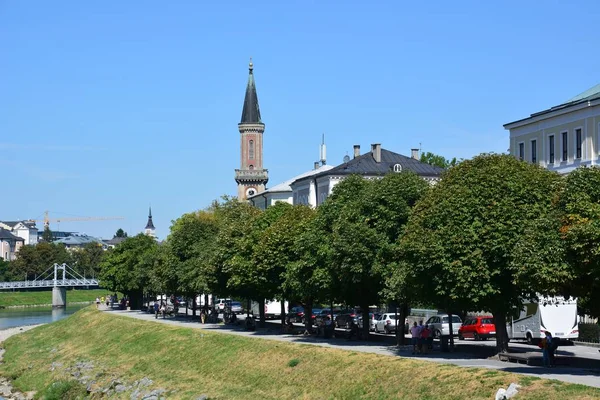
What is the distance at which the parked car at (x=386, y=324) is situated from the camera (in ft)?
229

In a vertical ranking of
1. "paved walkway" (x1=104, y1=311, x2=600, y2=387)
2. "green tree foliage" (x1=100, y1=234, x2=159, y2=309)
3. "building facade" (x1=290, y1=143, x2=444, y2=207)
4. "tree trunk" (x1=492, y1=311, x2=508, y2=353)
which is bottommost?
"paved walkway" (x1=104, y1=311, x2=600, y2=387)

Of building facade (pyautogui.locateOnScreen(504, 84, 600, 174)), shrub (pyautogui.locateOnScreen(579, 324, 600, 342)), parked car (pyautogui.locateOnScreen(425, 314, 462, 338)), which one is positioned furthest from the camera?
building facade (pyautogui.locateOnScreen(504, 84, 600, 174))

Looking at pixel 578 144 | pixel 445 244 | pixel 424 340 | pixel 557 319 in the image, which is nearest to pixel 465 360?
pixel 424 340

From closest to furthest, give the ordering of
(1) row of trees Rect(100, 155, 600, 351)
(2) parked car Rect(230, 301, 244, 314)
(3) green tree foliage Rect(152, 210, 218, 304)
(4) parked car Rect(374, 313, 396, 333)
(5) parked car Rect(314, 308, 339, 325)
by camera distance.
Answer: (1) row of trees Rect(100, 155, 600, 351) < (5) parked car Rect(314, 308, 339, 325) < (4) parked car Rect(374, 313, 396, 333) < (3) green tree foliage Rect(152, 210, 218, 304) < (2) parked car Rect(230, 301, 244, 314)

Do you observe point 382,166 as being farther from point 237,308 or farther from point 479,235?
point 479,235

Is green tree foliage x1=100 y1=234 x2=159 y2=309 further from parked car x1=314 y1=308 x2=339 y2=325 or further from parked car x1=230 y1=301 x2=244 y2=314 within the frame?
parked car x1=314 y1=308 x2=339 y2=325

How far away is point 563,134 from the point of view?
7481cm

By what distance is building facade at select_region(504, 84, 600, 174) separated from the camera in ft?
234

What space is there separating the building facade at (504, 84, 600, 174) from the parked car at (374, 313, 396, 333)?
16033mm

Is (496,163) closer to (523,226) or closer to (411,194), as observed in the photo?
(523,226)

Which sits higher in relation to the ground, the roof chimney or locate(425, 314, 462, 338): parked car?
the roof chimney

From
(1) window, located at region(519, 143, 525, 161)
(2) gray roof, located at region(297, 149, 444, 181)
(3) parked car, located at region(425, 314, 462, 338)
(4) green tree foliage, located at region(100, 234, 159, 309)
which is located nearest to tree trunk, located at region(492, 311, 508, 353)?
(3) parked car, located at region(425, 314, 462, 338)

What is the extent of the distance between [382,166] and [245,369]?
6475 cm

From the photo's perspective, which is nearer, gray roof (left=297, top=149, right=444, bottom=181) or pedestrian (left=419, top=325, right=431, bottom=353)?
pedestrian (left=419, top=325, right=431, bottom=353)
